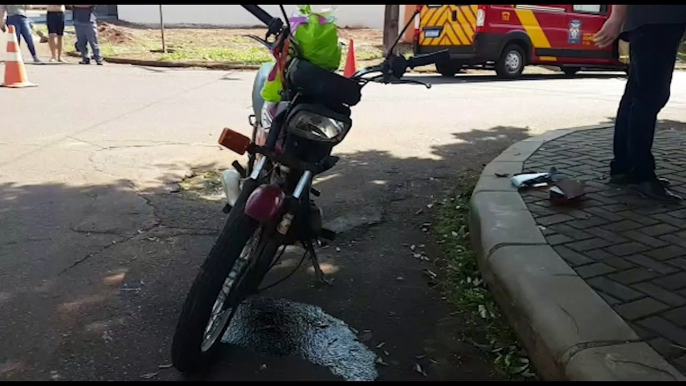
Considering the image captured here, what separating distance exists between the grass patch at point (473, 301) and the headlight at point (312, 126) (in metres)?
1.17

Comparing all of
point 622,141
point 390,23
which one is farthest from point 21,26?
point 622,141

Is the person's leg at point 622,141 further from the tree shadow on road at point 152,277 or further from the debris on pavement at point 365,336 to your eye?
the debris on pavement at point 365,336

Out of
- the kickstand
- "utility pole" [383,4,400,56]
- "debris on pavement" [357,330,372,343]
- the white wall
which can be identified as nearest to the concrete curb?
"debris on pavement" [357,330,372,343]

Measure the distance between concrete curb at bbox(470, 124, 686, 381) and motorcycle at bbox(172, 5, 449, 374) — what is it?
1.00m

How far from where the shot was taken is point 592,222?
397cm

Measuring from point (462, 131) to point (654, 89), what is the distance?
11.4 ft

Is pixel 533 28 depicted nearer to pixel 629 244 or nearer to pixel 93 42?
pixel 93 42

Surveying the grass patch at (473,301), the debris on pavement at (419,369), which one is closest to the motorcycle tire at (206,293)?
the debris on pavement at (419,369)

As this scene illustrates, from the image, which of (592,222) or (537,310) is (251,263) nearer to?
(537,310)

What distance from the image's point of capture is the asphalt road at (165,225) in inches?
111

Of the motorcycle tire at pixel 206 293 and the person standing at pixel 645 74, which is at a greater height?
the person standing at pixel 645 74

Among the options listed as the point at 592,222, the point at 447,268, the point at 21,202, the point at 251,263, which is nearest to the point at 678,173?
the point at 592,222

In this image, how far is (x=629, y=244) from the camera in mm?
3652

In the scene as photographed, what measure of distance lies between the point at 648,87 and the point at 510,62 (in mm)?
9683
